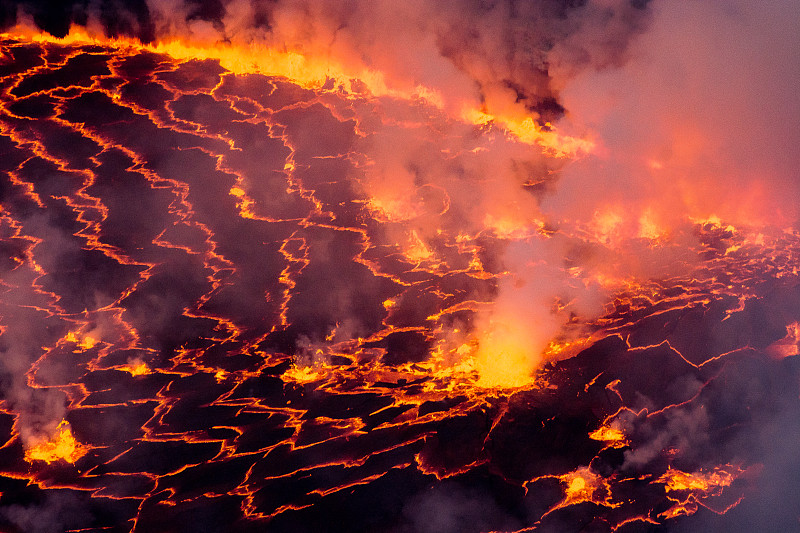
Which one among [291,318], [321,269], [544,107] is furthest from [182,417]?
[544,107]

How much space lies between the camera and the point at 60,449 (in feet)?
24.0

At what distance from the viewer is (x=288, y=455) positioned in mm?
7652

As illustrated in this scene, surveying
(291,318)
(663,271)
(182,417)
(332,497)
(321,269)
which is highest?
(663,271)

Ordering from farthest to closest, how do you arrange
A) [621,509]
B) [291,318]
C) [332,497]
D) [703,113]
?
[703,113] < [291,318] < [621,509] < [332,497]

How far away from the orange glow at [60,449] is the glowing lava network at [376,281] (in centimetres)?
4

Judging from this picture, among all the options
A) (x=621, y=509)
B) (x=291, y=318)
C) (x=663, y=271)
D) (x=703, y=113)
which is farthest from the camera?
(x=703, y=113)

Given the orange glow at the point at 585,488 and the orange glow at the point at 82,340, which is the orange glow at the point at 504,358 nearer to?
the orange glow at the point at 585,488

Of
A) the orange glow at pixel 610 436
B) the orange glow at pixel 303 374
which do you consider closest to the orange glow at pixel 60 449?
the orange glow at pixel 303 374

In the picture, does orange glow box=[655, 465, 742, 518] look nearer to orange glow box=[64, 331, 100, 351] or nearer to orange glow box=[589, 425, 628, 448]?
orange glow box=[589, 425, 628, 448]

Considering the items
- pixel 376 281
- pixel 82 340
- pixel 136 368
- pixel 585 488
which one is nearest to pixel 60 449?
pixel 136 368

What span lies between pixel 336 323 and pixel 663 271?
6125 millimetres

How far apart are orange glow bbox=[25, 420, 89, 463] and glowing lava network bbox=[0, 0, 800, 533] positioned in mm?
38

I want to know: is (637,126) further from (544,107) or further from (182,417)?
(182,417)

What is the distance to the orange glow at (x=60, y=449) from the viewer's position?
23.7 ft
